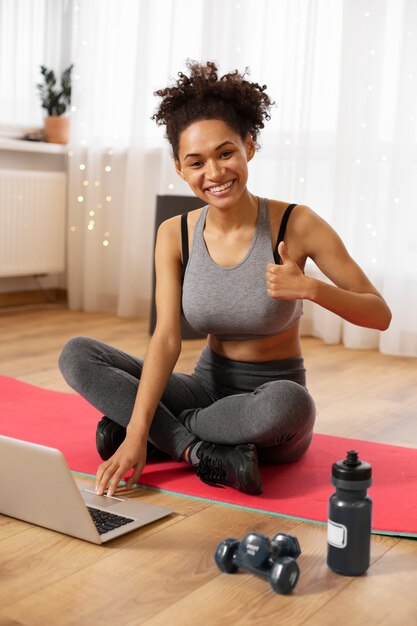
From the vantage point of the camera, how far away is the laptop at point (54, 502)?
1455mm

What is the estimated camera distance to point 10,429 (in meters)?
2.22

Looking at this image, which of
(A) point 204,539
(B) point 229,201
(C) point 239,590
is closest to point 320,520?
(A) point 204,539

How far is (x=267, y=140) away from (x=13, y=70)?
1.39 m

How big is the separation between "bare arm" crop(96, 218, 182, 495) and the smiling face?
0.20 metres

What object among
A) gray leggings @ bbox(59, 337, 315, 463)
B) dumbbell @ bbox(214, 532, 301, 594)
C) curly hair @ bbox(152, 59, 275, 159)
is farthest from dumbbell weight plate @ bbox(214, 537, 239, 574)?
curly hair @ bbox(152, 59, 275, 159)

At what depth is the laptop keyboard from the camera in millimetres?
1581

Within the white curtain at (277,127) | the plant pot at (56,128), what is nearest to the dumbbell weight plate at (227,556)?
the white curtain at (277,127)

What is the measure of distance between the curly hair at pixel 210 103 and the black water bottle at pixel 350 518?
0.82m

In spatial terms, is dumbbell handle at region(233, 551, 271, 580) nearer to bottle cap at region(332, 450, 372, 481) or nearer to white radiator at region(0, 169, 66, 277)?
bottle cap at region(332, 450, 372, 481)

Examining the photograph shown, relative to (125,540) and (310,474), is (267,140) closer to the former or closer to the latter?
(310,474)

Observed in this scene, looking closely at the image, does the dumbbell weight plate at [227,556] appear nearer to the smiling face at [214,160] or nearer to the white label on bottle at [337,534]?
the white label on bottle at [337,534]

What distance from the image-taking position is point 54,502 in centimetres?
152

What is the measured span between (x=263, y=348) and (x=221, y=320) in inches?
4.7

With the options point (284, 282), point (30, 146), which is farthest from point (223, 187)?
point (30, 146)
